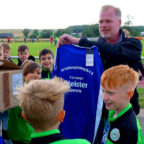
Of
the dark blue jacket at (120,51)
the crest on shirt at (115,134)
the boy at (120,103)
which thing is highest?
the dark blue jacket at (120,51)

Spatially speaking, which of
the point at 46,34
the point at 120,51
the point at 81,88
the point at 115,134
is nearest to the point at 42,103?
the point at 115,134

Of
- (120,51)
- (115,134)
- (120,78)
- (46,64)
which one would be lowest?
(115,134)

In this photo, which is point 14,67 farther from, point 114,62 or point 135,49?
point 135,49

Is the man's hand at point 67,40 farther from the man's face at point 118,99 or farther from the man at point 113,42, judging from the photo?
the man's face at point 118,99

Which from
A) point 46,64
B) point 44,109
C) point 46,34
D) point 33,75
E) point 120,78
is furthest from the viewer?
point 46,34

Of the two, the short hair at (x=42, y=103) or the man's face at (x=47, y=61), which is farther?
the man's face at (x=47, y=61)

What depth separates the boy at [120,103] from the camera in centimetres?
200

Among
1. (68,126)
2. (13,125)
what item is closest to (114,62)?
(68,126)

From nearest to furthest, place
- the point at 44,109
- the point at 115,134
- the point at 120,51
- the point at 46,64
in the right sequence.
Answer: the point at 44,109
the point at 115,134
the point at 120,51
the point at 46,64

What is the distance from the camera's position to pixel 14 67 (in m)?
2.44

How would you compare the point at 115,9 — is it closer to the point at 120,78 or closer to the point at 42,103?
the point at 120,78

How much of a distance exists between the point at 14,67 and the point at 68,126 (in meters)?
1.11

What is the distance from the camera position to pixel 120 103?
220 centimetres

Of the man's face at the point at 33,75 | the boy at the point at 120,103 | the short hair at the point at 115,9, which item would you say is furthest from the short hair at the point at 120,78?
the man's face at the point at 33,75
